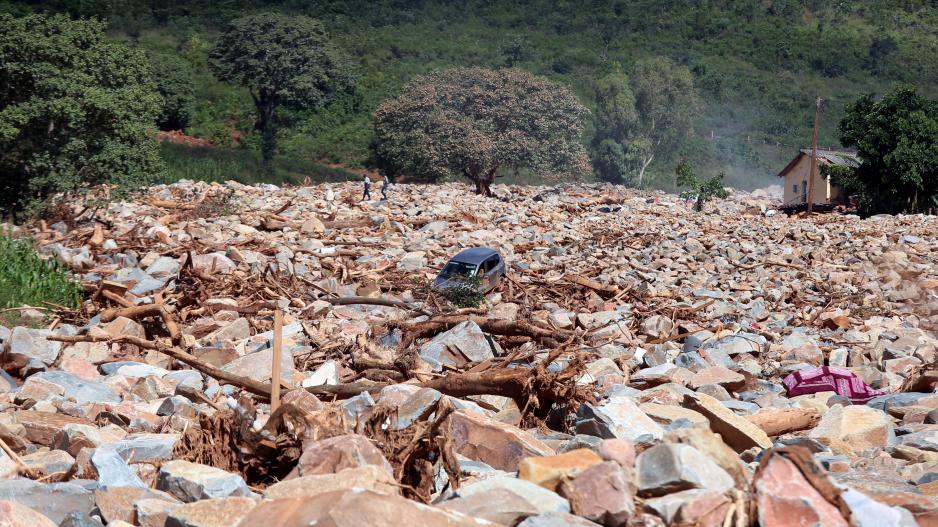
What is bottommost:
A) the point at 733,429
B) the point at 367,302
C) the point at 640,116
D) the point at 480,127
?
the point at 640,116

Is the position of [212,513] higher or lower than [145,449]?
higher

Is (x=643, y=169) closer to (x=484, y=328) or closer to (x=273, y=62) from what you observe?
(x=273, y=62)

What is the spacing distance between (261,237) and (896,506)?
15.2 metres

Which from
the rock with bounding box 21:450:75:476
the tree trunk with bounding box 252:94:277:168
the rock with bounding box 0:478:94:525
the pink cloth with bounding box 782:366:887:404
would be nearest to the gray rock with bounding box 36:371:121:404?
the rock with bounding box 21:450:75:476

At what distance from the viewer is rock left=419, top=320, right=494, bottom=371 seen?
321 inches

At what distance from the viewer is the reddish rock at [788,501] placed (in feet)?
9.72

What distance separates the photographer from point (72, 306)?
1174 cm

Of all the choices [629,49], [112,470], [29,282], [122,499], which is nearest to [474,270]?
[29,282]

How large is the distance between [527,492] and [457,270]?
426 inches

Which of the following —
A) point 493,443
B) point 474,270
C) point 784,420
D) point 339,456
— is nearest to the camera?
point 339,456

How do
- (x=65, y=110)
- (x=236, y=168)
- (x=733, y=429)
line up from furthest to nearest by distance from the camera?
(x=236, y=168) < (x=65, y=110) < (x=733, y=429)

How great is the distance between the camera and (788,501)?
3010mm

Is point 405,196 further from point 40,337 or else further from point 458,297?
point 40,337

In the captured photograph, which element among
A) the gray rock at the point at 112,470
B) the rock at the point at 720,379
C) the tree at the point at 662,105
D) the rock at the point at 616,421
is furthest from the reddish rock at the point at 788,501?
the tree at the point at 662,105
